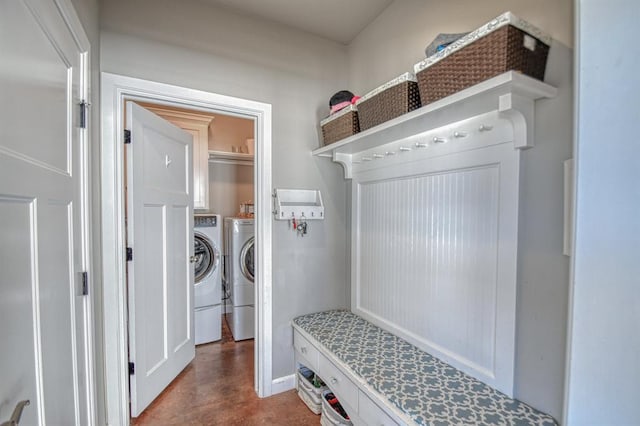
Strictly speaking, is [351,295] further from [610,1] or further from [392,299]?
[610,1]

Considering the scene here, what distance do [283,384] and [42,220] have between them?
6.34 ft

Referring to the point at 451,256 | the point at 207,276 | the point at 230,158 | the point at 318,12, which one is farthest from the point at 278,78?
the point at 207,276

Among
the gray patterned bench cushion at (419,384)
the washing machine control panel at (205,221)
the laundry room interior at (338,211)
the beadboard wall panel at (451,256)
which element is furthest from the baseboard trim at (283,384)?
the washing machine control panel at (205,221)

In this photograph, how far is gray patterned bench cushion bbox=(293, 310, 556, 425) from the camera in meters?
1.12

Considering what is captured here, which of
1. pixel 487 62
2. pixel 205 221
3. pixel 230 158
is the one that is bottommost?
pixel 205 221

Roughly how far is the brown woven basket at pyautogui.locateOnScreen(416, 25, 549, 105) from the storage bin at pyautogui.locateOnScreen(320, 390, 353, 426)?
179cm

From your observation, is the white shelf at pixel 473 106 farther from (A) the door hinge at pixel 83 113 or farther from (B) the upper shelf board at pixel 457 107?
(A) the door hinge at pixel 83 113

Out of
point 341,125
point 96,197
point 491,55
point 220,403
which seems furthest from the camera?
point 220,403

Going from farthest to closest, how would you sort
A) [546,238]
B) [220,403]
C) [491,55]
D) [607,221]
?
[220,403]
[546,238]
[491,55]
[607,221]

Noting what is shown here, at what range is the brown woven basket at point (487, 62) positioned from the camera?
→ 1021 mm

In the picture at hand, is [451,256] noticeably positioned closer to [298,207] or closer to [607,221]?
[298,207]

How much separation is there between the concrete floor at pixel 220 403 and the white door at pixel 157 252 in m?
0.11

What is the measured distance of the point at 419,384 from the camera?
1325mm

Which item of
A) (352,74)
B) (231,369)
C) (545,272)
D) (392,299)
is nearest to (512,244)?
(545,272)
